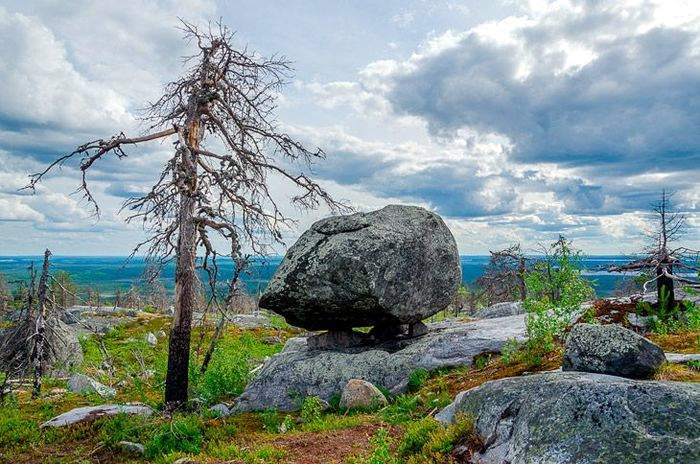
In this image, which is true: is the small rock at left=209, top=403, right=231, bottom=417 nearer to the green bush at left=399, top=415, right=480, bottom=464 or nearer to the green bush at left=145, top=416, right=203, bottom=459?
the green bush at left=145, top=416, right=203, bottom=459

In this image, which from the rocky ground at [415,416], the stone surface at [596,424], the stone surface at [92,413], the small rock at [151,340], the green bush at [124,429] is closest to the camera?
the stone surface at [596,424]

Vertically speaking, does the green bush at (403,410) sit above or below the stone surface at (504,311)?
below

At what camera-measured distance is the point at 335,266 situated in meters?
18.2

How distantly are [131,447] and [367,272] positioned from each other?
9.13m

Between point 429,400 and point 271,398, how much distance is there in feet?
21.8

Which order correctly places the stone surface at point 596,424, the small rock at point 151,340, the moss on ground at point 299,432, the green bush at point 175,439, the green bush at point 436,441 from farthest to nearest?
the small rock at point 151,340, the green bush at point 175,439, the moss on ground at point 299,432, the green bush at point 436,441, the stone surface at point 596,424

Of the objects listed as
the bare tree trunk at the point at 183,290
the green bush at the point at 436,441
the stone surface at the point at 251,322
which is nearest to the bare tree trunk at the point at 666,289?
the green bush at the point at 436,441

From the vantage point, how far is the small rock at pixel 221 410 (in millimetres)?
17808

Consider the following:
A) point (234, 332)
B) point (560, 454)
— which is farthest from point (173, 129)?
point (234, 332)

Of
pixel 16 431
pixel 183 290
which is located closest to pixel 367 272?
pixel 183 290

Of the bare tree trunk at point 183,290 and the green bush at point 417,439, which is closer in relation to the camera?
the green bush at point 417,439

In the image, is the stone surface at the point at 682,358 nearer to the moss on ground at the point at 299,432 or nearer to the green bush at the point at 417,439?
the moss on ground at the point at 299,432

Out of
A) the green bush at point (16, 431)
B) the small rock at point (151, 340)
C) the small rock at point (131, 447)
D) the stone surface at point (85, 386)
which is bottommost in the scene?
the small rock at point (151, 340)

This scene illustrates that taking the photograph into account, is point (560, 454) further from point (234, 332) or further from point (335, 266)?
point (234, 332)
